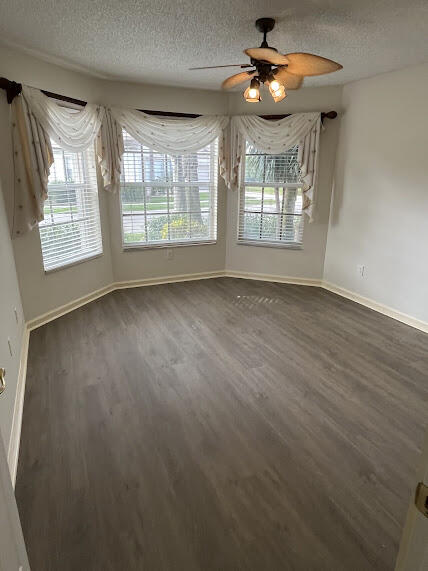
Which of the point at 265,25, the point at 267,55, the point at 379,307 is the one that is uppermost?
the point at 265,25

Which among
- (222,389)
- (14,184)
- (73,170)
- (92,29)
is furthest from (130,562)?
(73,170)

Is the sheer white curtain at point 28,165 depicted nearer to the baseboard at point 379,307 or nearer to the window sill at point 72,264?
the window sill at point 72,264

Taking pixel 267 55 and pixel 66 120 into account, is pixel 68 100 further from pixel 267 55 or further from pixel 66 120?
pixel 267 55

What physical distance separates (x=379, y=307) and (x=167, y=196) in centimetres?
297

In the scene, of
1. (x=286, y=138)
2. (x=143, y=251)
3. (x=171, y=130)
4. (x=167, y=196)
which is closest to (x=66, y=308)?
(x=143, y=251)

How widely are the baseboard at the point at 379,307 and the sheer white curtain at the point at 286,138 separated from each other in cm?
100

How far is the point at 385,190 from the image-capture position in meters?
3.72

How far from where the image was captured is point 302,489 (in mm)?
1728

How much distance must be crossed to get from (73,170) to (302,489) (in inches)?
143

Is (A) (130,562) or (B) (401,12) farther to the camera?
(B) (401,12)

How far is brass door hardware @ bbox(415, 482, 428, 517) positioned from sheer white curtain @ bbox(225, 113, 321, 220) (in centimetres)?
403

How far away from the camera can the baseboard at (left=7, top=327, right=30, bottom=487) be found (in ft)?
5.95

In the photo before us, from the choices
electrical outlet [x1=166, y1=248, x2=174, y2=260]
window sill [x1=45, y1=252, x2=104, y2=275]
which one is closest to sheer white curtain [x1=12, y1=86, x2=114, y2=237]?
window sill [x1=45, y1=252, x2=104, y2=275]

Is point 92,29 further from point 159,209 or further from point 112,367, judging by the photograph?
point 112,367
